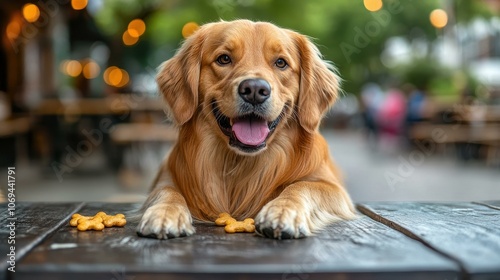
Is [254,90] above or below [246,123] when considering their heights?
above

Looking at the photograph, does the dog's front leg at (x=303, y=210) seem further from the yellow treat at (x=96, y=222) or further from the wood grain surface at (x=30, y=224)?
the wood grain surface at (x=30, y=224)

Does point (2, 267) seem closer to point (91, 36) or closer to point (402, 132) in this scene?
point (402, 132)

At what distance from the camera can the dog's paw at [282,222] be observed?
245 cm

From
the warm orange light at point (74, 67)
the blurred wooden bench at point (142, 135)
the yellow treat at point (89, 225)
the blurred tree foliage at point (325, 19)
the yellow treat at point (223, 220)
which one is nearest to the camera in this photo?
the yellow treat at point (89, 225)

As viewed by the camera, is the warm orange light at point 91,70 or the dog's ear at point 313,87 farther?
the warm orange light at point 91,70

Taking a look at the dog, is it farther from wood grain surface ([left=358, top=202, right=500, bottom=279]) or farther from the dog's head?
wood grain surface ([left=358, top=202, right=500, bottom=279])

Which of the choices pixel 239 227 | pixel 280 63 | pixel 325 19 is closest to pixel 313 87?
pixel 280 63

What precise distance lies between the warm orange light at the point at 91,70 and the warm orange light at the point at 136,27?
14.1 meters

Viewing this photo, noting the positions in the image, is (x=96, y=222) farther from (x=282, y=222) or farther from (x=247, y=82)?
(x=247, y=82)

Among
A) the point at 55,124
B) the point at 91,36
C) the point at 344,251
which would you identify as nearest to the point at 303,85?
the point at 344,251

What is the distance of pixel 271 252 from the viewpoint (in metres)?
2.13

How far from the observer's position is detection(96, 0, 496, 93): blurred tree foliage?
15.8m

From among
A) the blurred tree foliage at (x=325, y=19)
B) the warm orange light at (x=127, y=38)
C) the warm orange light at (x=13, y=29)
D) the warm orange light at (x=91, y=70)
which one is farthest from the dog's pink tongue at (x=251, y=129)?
the warm orange light at (x=91, y=70)

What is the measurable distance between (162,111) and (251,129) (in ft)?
25.8
